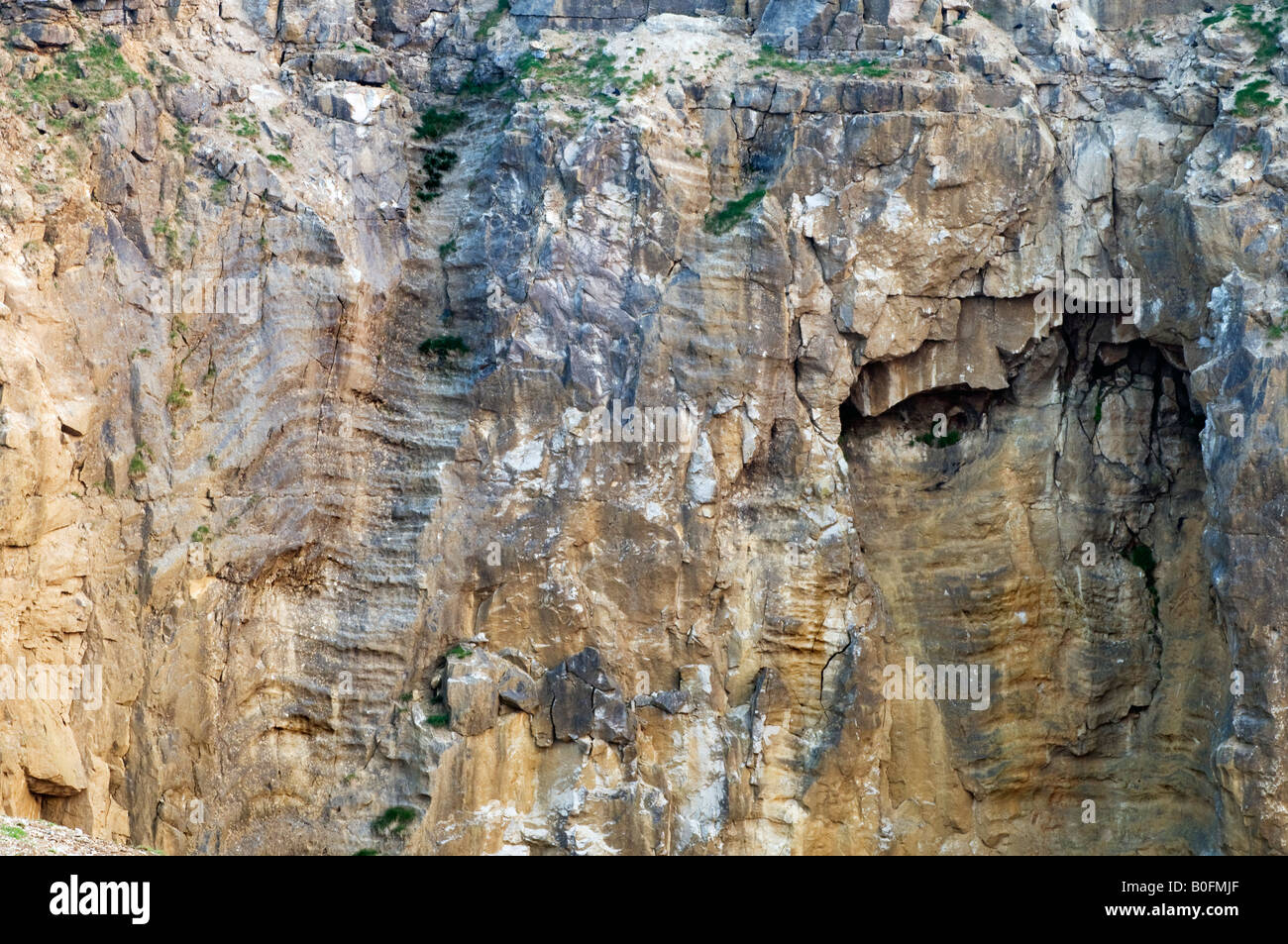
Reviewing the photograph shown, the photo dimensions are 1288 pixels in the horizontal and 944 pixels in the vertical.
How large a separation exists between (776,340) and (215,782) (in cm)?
1192

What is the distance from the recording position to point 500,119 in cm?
3406

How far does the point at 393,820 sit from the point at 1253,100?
62.2ft

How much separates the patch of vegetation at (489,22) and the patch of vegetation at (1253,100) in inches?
516

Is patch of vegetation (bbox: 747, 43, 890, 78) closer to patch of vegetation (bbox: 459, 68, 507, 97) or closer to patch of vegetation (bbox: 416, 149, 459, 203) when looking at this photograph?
patch of vegetation (bbox: 459, 68, 507, 97)

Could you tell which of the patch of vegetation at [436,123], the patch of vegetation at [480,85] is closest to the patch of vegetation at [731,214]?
the patch of vegetation at [480,85]

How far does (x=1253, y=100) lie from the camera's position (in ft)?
107

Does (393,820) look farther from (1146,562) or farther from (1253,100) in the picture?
(1253,100)

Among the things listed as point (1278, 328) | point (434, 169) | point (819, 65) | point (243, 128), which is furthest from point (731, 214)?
point (1278, 328)

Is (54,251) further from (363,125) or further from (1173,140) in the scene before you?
(1173,140)

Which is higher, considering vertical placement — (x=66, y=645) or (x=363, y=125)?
(x=363, y=125)

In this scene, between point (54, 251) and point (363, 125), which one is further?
point (363, 125)

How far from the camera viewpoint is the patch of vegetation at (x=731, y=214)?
33.0 metres

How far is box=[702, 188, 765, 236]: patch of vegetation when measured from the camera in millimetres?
33000

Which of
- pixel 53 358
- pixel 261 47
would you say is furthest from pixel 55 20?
pixel 53 358
